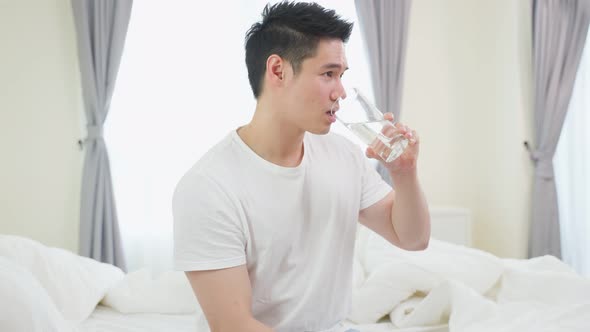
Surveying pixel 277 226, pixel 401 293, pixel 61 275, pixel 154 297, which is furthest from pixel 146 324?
pixel 277 226

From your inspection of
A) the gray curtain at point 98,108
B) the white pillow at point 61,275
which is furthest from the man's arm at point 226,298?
the gray curtain at point 98,108

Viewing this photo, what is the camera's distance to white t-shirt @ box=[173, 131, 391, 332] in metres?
1.35

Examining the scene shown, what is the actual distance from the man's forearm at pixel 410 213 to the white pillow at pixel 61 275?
133 cm

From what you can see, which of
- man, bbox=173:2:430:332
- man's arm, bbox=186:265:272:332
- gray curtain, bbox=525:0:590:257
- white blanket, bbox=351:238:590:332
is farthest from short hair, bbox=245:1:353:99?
gray curtain, bbox=525:0:590:257

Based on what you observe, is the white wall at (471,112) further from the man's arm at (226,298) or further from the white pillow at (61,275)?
the man's arm at (226,298)

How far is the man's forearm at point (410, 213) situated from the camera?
1.41 m

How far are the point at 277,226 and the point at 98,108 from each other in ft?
8.25

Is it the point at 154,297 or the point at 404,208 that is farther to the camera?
the point at 154,297

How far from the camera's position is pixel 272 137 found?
1489mm

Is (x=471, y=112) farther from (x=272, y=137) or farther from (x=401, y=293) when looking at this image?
(x=272, y=137)

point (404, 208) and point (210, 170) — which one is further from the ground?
point (210, 170)

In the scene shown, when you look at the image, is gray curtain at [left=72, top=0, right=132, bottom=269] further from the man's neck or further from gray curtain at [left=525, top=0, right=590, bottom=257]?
gray curtain at [left=525, top=0, right=590, bottom=257]

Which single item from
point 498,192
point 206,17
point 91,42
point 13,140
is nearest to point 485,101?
point 498,192

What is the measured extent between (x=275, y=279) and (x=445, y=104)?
11.1 ft
